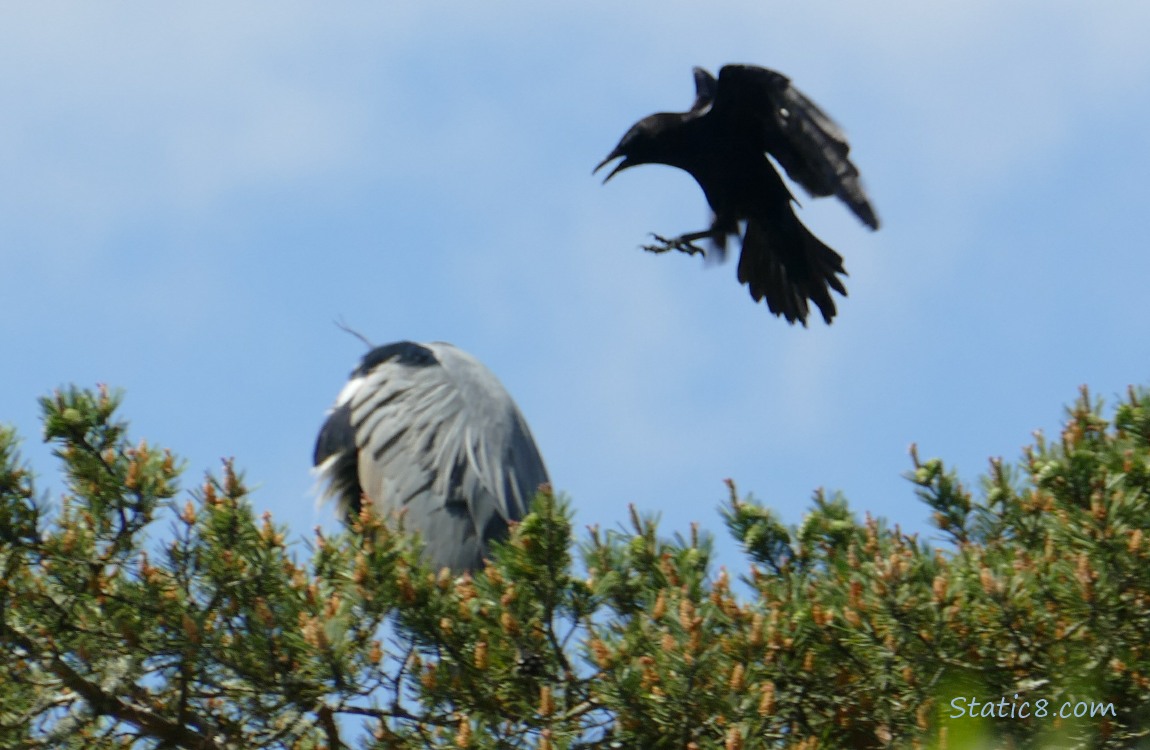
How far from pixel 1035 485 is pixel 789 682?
3.14ft

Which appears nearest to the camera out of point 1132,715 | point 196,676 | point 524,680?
point 1132,715

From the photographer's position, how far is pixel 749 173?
5645mm

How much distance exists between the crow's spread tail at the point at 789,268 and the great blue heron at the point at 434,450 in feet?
3.57

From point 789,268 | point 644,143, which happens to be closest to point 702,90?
point 644,143

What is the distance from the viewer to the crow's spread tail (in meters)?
5.63

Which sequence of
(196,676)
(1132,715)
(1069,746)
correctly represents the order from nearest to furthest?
(1069,746), (1132,715), (196,676)

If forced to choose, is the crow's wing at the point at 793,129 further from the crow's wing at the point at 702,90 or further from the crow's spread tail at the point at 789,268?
the crow's spread tail at the point at 789,268

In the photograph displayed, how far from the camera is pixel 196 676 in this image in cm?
347

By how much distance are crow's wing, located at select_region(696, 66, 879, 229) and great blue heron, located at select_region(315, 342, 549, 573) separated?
4.56ft

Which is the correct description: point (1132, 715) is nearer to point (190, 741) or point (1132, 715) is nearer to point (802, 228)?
point (190, 741)

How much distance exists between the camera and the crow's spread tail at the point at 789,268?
5.63 m

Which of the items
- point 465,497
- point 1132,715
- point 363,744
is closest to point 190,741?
point 363,744

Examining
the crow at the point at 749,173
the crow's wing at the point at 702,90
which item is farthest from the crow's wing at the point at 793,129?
the crow's wing at the point at 702,90

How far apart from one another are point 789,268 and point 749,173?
40cm
